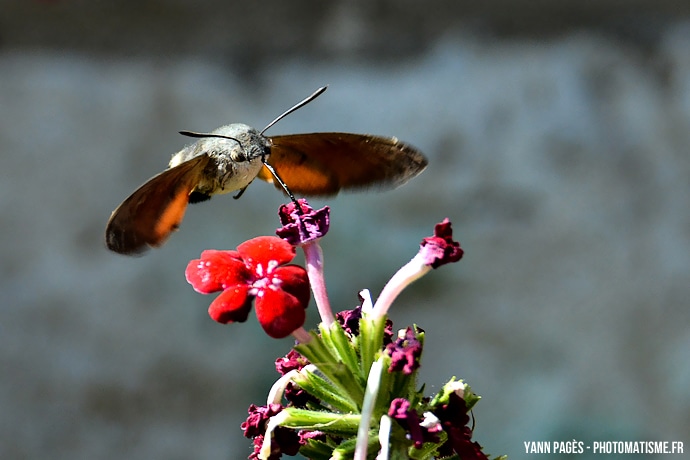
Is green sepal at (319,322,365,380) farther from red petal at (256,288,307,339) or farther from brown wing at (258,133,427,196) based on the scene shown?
brown wing at (258,133,427,196)

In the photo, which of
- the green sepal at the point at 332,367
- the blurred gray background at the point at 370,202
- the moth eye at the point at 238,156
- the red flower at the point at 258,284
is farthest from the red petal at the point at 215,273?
the blurred gray background at the point at 370,202

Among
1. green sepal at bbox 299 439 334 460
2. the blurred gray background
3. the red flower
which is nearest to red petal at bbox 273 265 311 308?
the red flower

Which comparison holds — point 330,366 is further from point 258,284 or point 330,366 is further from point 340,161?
point 340,161

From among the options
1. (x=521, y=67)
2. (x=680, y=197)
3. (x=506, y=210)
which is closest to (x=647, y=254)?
(x=680, y=197)

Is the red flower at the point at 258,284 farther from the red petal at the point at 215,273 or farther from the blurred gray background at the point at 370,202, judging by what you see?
the blurred gray background at the point at 370,202

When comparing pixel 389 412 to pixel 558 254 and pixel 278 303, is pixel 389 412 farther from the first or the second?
pixel 558 254

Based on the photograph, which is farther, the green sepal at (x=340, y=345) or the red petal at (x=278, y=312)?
the green sepal at (x=340, y=345)

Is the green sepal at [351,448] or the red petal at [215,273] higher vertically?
the red petal at [215,273]
